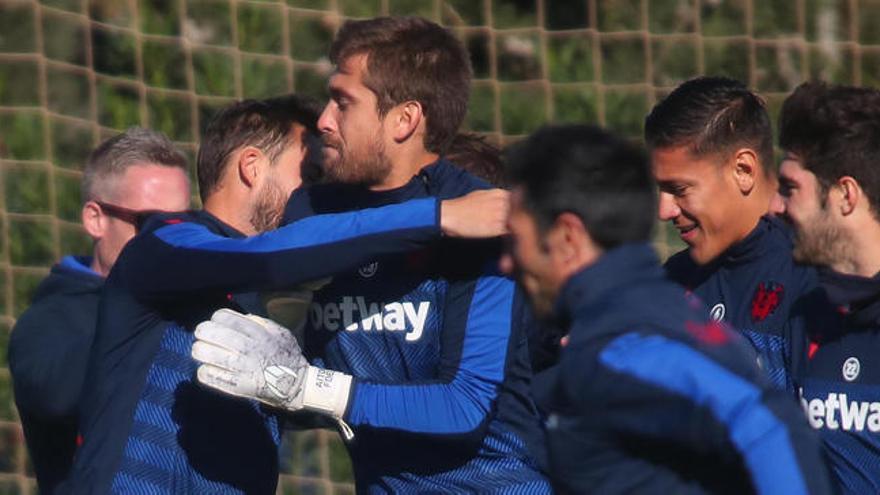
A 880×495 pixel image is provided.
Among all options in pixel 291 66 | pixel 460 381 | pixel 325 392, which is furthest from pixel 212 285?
pixel 291 66

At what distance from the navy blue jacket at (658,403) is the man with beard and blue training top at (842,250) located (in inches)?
45.5

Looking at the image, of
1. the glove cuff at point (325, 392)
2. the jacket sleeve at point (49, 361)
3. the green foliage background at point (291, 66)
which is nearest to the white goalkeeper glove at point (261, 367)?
the glove cuff at point (325, 392)

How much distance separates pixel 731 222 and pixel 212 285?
1.19 metres

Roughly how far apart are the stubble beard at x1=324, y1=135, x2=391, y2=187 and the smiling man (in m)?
0.66

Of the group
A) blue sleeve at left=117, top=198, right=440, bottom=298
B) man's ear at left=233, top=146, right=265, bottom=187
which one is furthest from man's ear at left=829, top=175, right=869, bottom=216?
man's ear at left=233, top=146, right=265, bottom=187

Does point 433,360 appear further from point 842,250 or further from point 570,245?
point 570,245

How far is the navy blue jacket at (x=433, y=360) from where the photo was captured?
4125mm

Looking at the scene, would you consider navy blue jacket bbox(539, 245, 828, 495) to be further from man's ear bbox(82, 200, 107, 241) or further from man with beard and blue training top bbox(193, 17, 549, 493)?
man's ear bbox(82, 200, 107, 241)

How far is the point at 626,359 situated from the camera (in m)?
3.11

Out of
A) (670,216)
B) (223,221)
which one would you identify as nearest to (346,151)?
(223,221)

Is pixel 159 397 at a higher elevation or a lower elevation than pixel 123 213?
lower

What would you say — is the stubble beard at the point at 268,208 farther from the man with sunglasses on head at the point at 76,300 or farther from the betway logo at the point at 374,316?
the man with sunglasses on head at the point at 76,300

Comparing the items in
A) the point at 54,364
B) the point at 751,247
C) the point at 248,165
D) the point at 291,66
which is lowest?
the point at 54,364

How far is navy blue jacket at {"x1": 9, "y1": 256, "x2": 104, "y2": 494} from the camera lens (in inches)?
182
